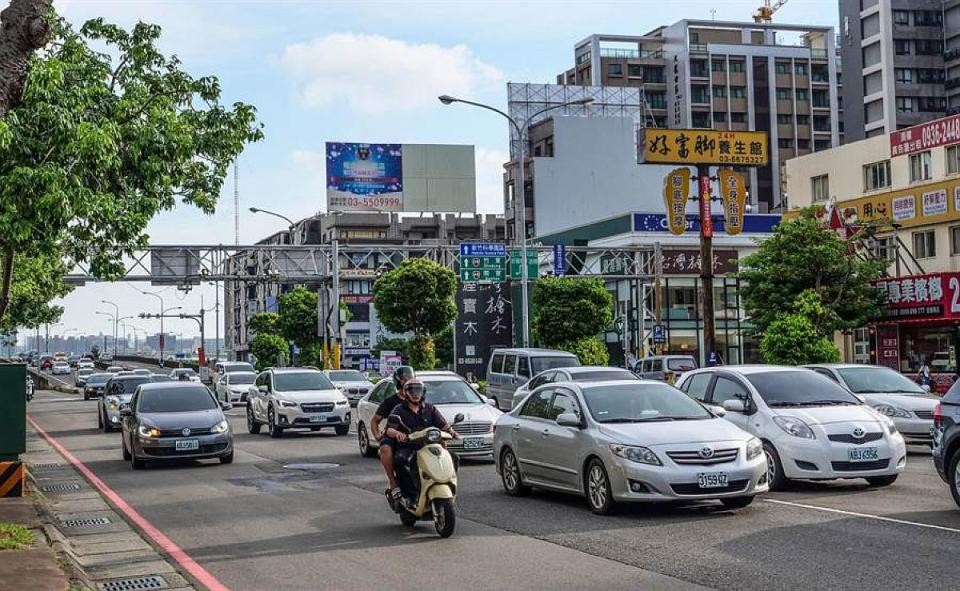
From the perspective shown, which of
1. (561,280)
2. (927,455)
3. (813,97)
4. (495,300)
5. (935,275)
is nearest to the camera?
(927,455)

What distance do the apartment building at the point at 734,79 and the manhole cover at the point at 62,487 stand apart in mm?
97982

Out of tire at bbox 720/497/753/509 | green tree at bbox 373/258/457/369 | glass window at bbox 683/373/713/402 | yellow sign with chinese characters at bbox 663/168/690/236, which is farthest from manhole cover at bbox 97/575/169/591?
green tree at bbox 373/258/457/369

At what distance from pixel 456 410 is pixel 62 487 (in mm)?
6612

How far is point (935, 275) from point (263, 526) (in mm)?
30879

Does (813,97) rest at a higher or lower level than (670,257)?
higher

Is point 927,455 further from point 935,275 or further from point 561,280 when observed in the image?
point 561,280

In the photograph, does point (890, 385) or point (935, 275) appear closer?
point (890, 385)

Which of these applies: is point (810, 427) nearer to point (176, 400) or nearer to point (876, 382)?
point (876, 382)

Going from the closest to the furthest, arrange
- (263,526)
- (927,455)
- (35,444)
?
1. (263,526)
2. (927,455)
3. (35,444)

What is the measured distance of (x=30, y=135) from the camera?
15.6 m

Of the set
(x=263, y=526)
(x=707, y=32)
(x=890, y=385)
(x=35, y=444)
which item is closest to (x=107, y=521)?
(x=263, y=526)

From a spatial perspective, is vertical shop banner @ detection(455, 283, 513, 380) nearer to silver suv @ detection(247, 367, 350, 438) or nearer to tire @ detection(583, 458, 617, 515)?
silver suv @ detection(247, 367, 350, 438)

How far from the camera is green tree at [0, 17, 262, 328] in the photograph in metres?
14.6

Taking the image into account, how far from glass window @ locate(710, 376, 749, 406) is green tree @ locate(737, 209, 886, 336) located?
25124 mm
